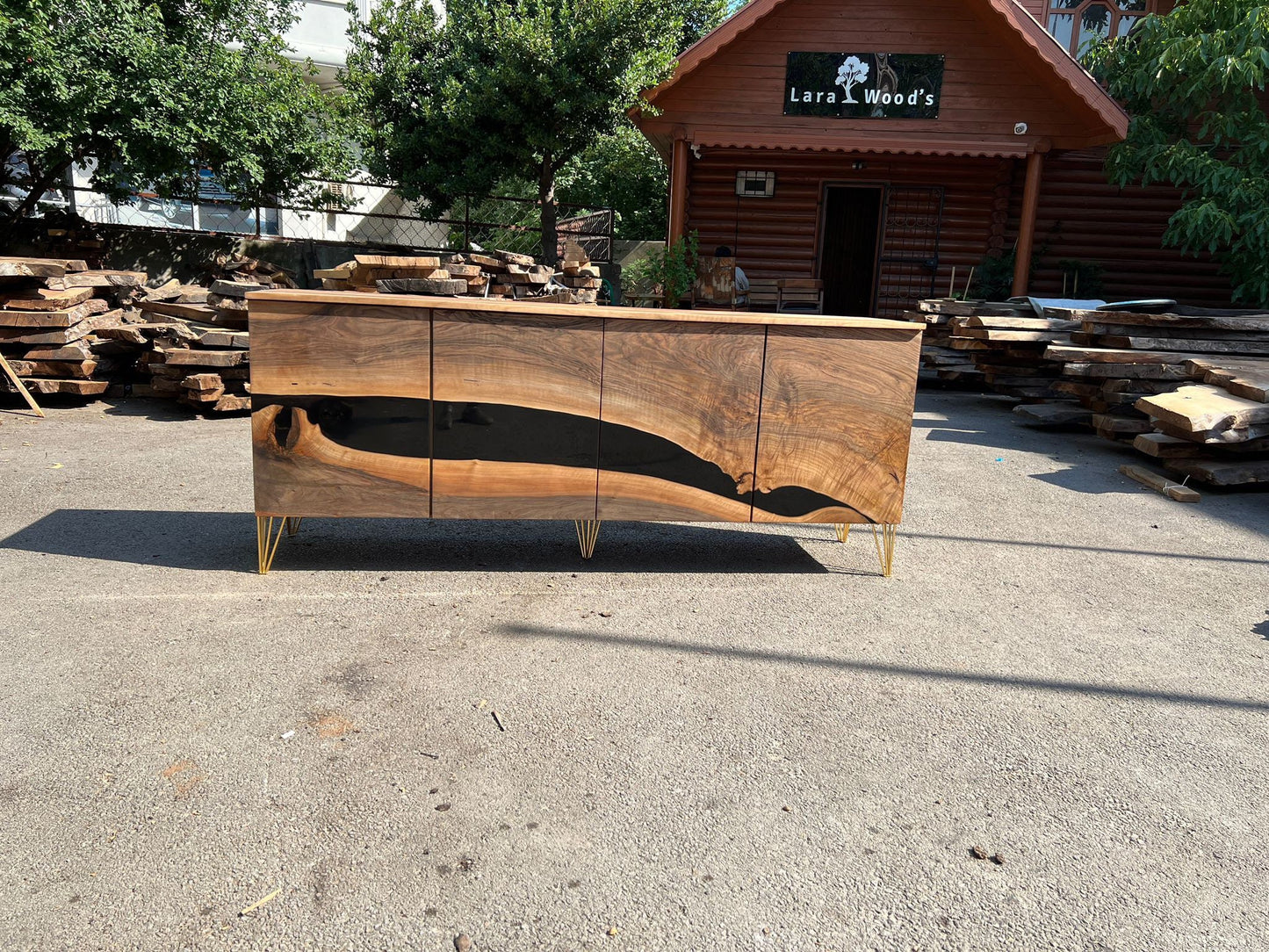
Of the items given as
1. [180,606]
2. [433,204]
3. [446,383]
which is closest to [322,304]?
[446,383]

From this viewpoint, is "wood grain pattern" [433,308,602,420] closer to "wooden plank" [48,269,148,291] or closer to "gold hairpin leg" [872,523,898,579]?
"gold hairpin leg" [872,523,898,579]

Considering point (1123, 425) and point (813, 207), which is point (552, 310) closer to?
point (1123, 425)

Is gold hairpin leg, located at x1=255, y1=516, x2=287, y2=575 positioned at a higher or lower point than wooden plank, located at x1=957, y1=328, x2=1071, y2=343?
lower

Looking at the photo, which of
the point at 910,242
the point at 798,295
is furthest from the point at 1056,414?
the point at 910,242

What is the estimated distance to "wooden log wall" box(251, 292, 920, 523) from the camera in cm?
461

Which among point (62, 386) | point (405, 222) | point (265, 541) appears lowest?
point (265, 541)

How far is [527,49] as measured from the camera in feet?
43.7

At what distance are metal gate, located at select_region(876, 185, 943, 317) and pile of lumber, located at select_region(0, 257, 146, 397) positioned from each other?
12.4m

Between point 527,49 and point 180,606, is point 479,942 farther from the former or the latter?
point 527,49

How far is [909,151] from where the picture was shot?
1387cm

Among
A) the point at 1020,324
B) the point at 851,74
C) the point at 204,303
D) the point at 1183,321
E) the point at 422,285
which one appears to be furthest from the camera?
the point at 851,74

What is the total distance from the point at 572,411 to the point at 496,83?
1061 cm

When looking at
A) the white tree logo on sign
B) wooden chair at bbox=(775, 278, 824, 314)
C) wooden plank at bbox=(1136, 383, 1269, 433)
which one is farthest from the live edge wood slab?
the white tree logo on sign

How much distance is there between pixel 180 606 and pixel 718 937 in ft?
10.2
